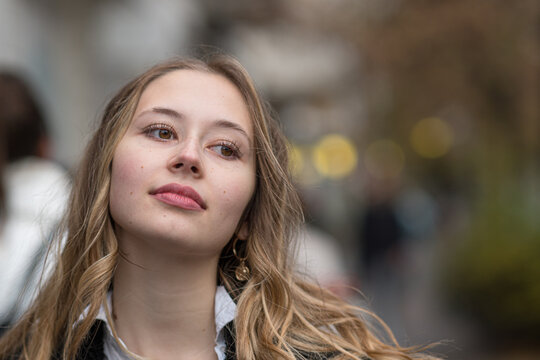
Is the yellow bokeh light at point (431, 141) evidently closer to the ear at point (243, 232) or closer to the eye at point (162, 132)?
the ear at point (243, 232)

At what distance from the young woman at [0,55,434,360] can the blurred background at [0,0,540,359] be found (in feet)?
9.40

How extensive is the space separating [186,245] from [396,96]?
16536 millimetres

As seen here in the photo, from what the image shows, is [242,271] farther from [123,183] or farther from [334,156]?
[334,156]

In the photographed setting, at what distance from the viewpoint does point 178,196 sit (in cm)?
227

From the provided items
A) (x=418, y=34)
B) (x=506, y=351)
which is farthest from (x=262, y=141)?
(x=418, y=34)

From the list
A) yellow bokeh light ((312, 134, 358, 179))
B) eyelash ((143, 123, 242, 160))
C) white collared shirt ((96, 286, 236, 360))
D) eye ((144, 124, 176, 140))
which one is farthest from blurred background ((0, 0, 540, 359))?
eye ((144, 124, 176, 140))

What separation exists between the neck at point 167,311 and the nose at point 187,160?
33cm

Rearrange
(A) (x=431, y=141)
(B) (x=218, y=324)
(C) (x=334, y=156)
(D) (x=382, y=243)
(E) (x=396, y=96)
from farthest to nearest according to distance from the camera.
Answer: (A) (x=431, y=141) < (C) (x=334, y=156) < (E) (x=396, y=96) < (D) (x=382, y=243) < (B) (x=218, y=324)

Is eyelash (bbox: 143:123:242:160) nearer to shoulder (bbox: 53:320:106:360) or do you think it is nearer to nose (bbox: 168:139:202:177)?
nose (bbox: 168:139:202:177)

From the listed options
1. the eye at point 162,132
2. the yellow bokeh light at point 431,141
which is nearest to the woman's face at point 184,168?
the eye at point 162,132

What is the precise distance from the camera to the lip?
2.26 meters

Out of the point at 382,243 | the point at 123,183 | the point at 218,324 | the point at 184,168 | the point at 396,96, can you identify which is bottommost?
the point at 382,243

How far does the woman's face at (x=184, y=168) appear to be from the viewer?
2.28 m

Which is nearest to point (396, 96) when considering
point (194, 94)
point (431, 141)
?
point (194, 94)
